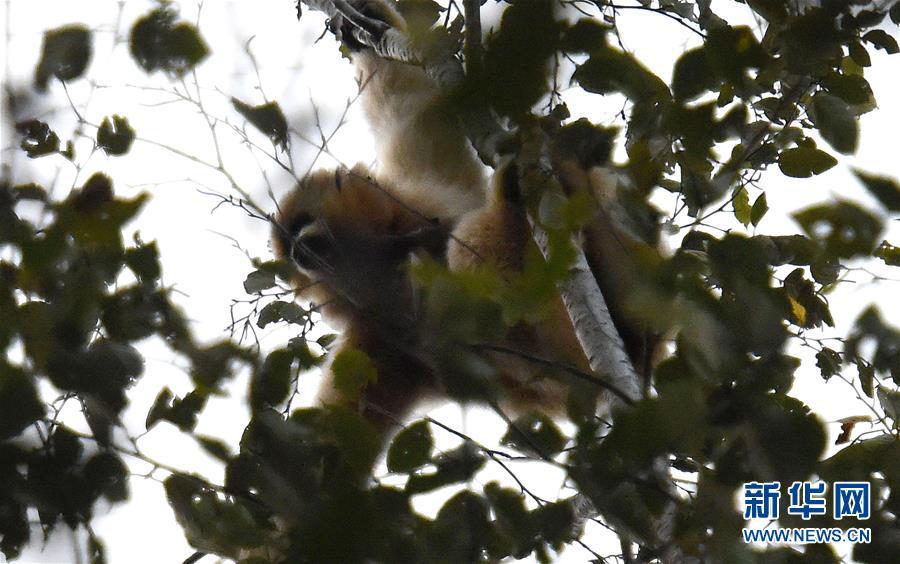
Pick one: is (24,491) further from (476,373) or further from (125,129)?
A: (125,129)

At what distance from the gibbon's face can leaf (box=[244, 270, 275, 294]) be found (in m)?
0.67

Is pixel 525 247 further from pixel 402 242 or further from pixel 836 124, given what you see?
pixel 402 242

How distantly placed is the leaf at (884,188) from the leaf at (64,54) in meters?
1.16

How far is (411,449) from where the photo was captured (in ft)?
4.86

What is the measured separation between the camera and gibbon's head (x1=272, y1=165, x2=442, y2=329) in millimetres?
3467

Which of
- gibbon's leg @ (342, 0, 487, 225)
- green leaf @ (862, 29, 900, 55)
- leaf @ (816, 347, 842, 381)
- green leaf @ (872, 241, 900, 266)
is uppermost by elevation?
gibbon's leg @ (342, 0, 487, 225)

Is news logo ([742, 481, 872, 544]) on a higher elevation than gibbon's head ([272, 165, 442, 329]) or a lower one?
lower

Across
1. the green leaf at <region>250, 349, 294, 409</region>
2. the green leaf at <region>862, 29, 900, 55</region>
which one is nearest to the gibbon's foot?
the green leaf at <region>862, 29, 900, 55</region>

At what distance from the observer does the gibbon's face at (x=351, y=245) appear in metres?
3.46

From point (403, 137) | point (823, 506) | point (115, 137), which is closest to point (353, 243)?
point (403, 137)

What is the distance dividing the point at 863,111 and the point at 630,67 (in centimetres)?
150

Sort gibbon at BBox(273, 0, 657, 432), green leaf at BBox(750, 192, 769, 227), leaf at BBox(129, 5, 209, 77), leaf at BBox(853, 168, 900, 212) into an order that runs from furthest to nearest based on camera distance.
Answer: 1. gibbon at BBox(273, 0, 657, 432)
2. green leaf at BBox(750, 192, 769, 227)
3. leaf at BBox(129, 5, 209, 77)
4. leaf at BBox(853, 168, 900, 212)

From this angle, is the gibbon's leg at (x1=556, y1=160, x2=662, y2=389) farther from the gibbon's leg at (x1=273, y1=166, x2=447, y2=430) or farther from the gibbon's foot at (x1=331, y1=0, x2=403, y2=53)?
the gibbon's foot at (x1=331, y1=0, x2=403, y2=53)

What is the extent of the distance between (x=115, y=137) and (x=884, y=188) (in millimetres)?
1627
